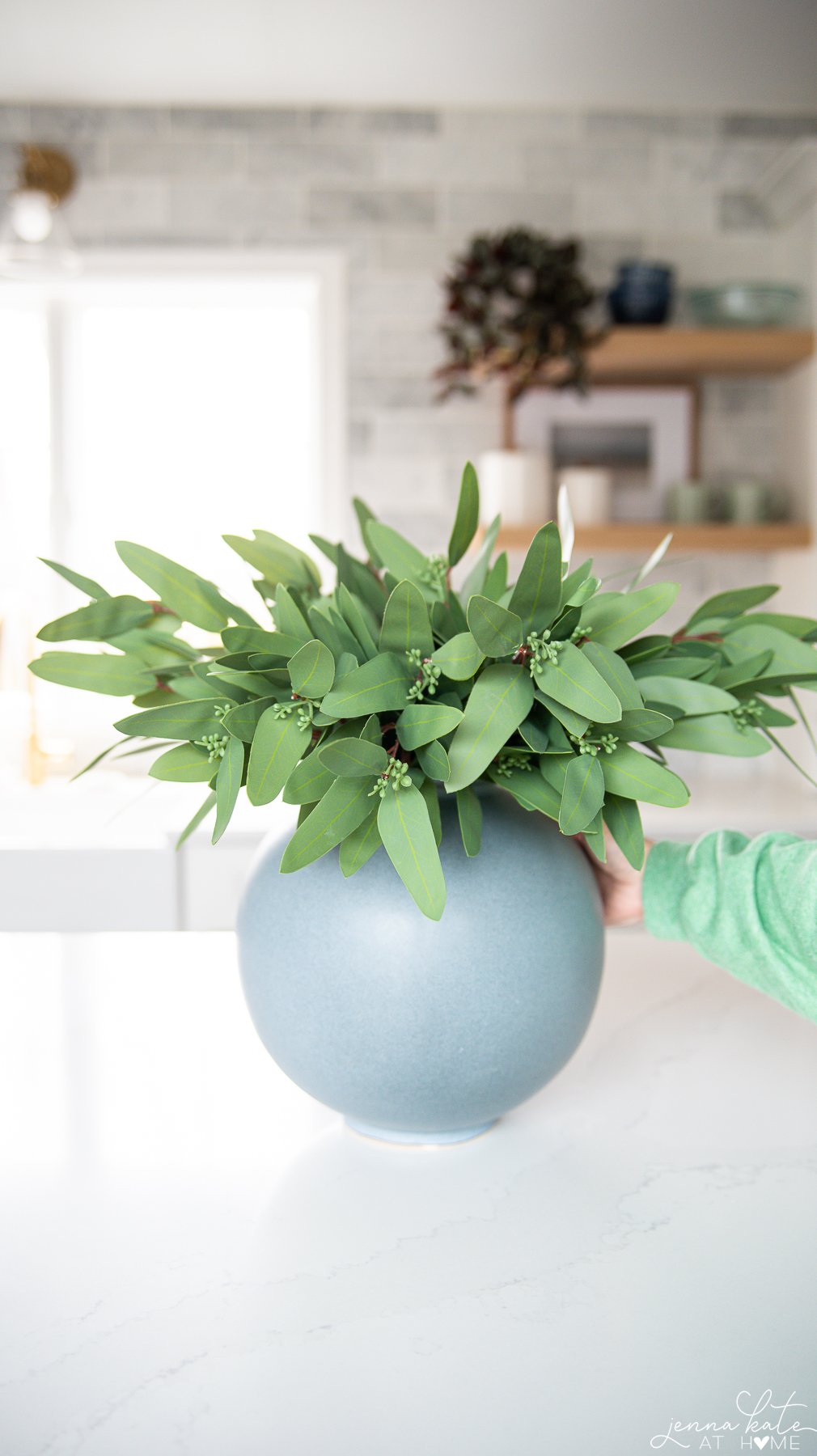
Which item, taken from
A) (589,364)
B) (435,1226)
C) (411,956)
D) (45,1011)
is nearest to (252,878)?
(411,956)

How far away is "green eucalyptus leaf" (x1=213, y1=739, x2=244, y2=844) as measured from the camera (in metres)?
0.61

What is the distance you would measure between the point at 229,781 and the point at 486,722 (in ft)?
0.48

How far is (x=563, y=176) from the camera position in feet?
8.98

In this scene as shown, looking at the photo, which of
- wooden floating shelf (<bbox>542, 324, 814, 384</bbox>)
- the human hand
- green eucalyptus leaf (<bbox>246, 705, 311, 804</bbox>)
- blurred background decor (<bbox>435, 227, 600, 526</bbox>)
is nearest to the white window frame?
blurred background decor (<bbox>435, 227, 600, 526</bbox>)

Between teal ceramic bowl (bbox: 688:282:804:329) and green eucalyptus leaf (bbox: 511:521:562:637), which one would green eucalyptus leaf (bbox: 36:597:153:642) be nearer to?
green eucalyptus leaf (bbox: 511:521:562:637)

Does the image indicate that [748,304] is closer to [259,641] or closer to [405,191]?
[405,191]

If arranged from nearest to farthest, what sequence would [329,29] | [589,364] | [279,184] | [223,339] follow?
[329,29] < [589,364] < [279,184] < [223,339]

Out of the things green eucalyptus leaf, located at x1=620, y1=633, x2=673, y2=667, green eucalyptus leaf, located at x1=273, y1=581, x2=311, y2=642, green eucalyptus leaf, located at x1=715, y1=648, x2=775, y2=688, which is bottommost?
green eucalyptus leaf, located at x1=715, y1=648, x2=775, y2=688

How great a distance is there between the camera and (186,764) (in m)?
0.64

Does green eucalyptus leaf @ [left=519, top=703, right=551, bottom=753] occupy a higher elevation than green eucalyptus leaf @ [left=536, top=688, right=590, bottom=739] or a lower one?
lower

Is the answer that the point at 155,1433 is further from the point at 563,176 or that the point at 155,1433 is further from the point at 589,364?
the point at 563,176

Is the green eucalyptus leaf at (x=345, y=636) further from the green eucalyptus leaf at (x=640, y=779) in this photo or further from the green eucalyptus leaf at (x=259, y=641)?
the green eucalyptus leaf at (x=640, y=779)

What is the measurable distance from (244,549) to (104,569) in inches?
95.3

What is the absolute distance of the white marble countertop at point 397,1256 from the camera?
48cm
